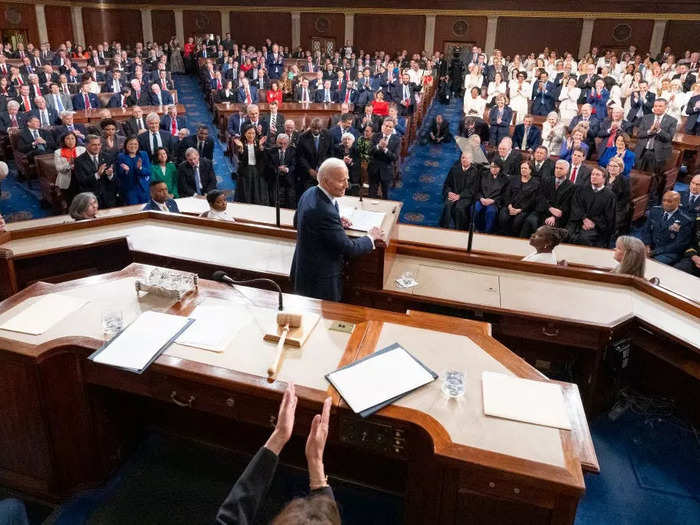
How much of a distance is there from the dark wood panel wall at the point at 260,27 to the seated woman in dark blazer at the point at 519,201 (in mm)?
17008

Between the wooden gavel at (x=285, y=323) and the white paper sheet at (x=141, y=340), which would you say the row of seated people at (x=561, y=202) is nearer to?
the wooden gavel at (x=285, y=323)

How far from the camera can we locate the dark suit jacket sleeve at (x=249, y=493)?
1.66 meters

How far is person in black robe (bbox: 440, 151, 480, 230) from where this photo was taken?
6539mm

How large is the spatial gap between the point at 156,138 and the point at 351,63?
11550 millimetres

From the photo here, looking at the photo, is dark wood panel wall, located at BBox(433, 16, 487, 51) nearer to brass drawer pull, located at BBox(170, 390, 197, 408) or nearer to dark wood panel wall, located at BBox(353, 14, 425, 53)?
dark wood panel wall, located at BBox(353, 14, 425, 53)

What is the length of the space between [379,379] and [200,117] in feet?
39.3

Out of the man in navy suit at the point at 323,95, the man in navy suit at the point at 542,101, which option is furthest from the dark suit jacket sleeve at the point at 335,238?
the man in navy suit at the point at 323,95

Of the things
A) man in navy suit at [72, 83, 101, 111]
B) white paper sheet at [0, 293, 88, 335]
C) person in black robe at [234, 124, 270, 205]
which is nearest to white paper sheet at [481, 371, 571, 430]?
white paper sheet at [0, 293, 88, 335]

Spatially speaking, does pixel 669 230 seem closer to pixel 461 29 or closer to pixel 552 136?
pixel 552 136

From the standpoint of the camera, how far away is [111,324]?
8.54 feet

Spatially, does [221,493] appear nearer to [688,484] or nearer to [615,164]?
[688,484]

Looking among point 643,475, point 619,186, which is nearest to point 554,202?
point 619,186

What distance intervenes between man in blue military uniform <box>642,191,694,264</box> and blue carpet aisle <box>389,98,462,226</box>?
2.46 m

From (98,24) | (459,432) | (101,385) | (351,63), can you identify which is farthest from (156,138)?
(98,24)
